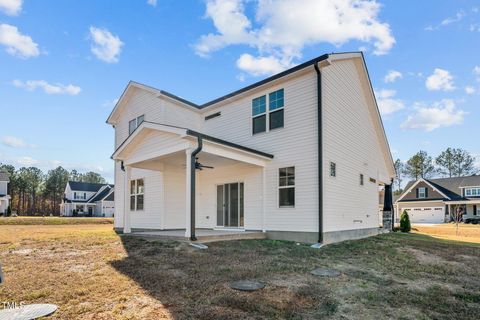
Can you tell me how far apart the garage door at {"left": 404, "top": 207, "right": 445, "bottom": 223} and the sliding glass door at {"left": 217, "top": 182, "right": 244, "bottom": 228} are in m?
35.4

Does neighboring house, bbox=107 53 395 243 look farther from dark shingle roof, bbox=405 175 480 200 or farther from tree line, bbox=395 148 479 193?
tree line, bbox=395 148 479 193

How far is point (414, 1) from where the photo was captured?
431 inches

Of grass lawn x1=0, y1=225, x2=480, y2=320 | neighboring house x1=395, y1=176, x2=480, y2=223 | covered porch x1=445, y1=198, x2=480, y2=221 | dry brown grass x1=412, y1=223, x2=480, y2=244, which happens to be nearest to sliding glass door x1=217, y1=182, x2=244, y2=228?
grass lawn x1=0, y1=225, x2=480, y2=320

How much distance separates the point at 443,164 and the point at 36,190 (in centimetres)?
7850

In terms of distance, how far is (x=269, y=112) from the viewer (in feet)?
39.4

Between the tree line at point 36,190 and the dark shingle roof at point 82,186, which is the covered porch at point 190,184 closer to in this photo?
the dark shingle roof at point 82,186

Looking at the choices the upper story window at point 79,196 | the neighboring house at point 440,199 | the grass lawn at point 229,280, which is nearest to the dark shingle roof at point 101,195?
the upper story window at point 79,196

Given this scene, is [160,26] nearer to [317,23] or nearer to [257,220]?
[317,23]

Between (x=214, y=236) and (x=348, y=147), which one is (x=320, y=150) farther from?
(x=214, y=236)

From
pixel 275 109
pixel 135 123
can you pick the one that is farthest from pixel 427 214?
pixel 135 123

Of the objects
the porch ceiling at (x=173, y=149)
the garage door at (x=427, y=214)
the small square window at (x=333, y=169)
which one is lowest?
the garage door at (x=427, y=214)

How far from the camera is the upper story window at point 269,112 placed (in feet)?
38.3

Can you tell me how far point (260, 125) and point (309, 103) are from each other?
2.23 meters

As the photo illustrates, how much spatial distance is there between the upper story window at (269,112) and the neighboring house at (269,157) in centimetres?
4
